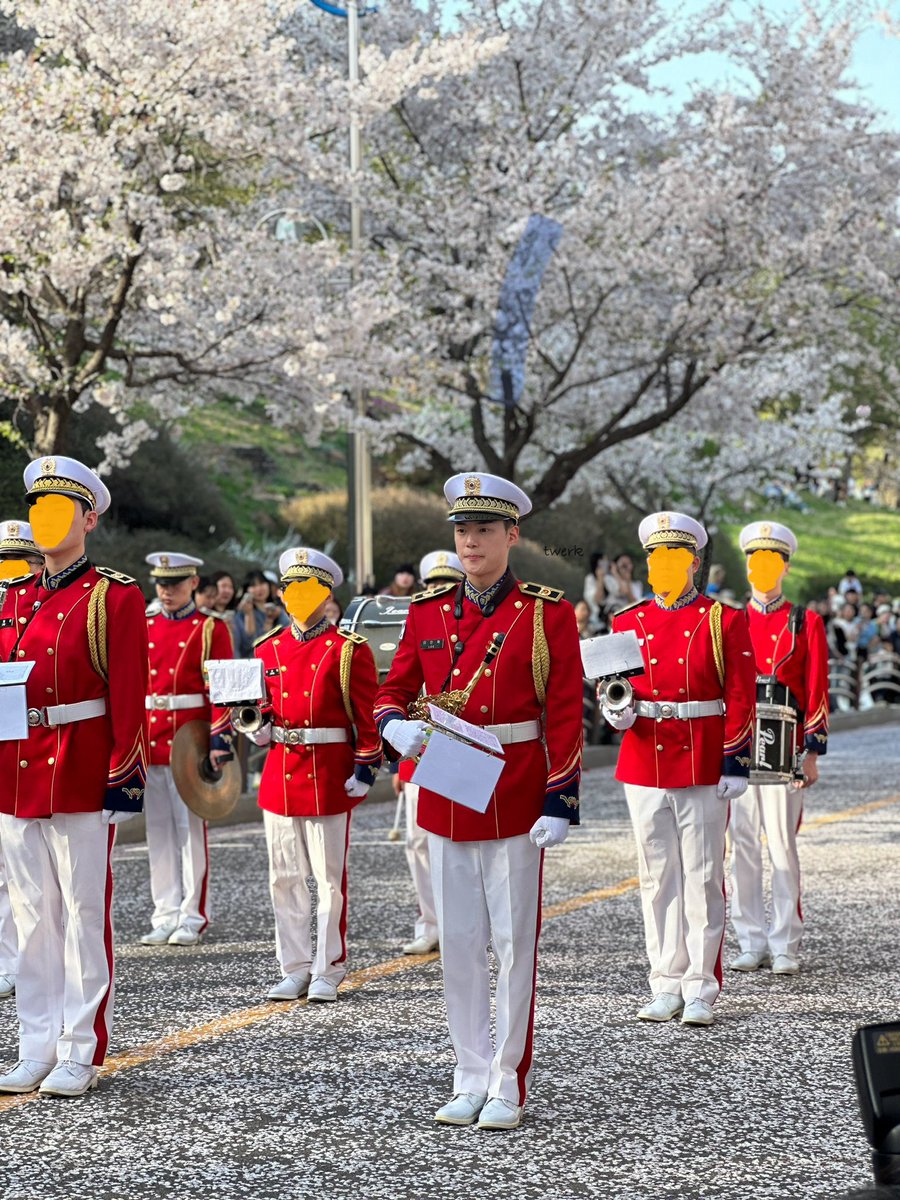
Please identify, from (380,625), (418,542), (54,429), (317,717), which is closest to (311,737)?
(317,717)

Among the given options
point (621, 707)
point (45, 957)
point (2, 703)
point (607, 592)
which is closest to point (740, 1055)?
point (621, 707)

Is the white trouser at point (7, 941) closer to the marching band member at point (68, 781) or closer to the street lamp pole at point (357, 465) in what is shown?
the marching band member at point (68, 781)

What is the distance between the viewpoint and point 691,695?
795cm

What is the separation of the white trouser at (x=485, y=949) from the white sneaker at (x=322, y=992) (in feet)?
6.18

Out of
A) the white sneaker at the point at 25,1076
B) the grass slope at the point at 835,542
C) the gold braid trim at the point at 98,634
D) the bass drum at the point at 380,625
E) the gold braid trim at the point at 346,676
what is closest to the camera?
the white sneaker at the point at 25,1076

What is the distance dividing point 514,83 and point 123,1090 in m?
21.8

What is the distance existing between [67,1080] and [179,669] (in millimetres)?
3799

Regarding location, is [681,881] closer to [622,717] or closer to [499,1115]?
[622,717]

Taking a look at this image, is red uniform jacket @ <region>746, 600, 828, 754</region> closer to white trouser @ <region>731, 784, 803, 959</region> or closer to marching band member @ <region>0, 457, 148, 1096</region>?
white trouser @ <region>731, 784, 803, 959</region>

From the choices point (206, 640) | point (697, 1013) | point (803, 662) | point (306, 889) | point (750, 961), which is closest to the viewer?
point (697, 1013)

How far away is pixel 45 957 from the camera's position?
658cm

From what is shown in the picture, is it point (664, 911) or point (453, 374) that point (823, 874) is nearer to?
point (664, 911)

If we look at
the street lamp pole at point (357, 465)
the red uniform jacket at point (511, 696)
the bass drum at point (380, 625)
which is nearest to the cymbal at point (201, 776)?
the bass drum at point (380, 625)

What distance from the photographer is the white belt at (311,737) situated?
27.2ft
